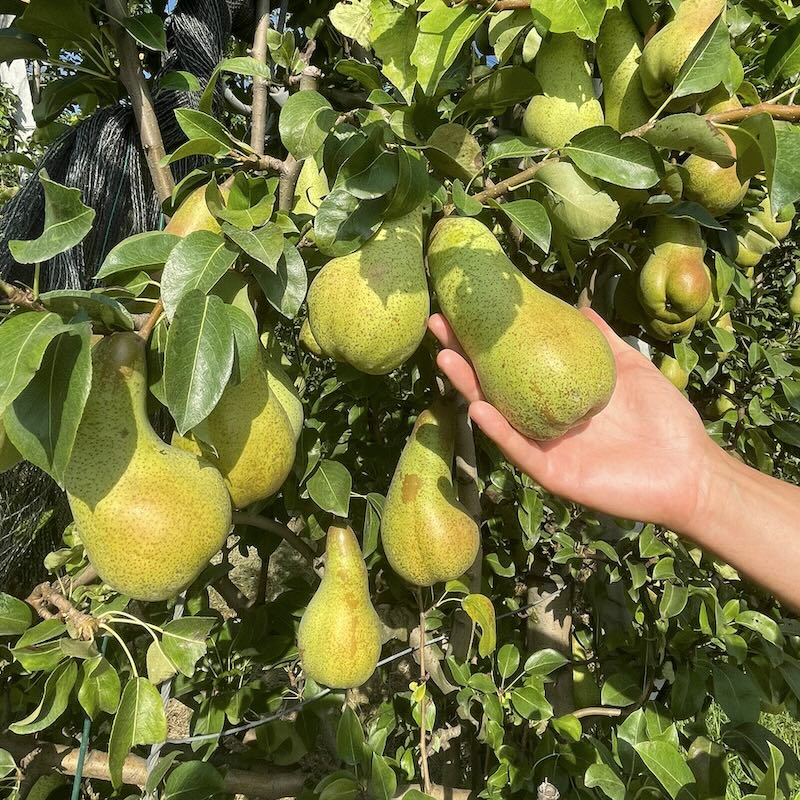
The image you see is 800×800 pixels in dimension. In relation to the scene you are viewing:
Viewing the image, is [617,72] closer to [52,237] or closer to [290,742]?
[52,237]

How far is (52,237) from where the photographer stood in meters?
0.57

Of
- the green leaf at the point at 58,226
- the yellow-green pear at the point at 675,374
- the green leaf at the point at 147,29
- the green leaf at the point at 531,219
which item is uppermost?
the green leaf at the point at 147,29

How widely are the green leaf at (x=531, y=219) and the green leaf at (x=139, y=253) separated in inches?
14.7

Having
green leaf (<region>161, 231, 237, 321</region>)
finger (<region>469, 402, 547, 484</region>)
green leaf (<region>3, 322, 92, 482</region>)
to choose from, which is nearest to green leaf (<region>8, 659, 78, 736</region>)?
green leaf (<region>3, 322, 92, 482</region>)

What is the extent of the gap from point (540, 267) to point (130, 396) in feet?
2.57

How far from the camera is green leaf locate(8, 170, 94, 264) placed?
1.85 ft

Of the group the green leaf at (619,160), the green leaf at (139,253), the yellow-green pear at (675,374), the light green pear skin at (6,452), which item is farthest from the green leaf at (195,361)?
the yellow-green pear at (675,374)

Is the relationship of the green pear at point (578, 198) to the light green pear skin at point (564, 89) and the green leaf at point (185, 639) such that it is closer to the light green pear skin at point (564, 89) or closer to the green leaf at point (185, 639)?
the light green pear skin at point (564, 89)

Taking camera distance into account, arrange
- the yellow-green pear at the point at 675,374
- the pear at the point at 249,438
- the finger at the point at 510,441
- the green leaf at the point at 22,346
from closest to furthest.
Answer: the green leaf at the point at 22,346, the pear at the point at 249,438, the finger at the point at 510,441, the yellow-green pear at the point at 675,374

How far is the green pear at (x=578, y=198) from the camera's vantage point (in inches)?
29.5

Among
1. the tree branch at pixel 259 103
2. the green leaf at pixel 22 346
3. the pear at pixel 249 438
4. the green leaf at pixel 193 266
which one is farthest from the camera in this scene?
the tree branch at pixel 259 103

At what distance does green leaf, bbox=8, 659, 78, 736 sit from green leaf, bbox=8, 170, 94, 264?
52cm

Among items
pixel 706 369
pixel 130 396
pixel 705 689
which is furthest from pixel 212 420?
pixel 706 369

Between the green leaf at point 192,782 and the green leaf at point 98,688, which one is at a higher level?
the green leaf at point 98,688
